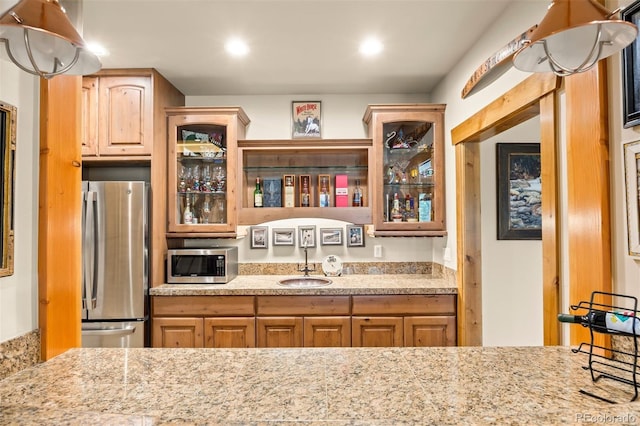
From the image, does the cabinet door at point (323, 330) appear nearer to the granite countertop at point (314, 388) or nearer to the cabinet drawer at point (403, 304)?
the cabinet drawer at point (403, 304)

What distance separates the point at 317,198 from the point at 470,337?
5.63ft

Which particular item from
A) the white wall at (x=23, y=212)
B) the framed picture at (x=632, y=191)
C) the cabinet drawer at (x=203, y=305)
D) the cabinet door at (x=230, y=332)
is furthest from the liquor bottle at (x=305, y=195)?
the framed picture at (x=632, y=191)

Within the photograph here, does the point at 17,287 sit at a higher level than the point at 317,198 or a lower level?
lower

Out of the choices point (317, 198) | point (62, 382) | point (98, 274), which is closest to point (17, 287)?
point (62, 382)

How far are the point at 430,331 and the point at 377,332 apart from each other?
1.36 feet

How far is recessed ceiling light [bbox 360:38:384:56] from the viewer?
8.36 ft

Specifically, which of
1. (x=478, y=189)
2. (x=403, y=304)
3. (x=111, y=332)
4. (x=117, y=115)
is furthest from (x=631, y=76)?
(x=111, y=332)

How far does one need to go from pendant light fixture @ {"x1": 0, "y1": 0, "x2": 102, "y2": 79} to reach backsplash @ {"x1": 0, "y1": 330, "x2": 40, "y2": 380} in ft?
2.62

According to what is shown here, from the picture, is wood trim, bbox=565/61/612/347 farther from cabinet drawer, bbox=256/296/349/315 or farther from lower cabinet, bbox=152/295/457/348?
cabinet drawer, bbox=256/296/349/315

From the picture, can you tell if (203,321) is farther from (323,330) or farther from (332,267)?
(332,267)

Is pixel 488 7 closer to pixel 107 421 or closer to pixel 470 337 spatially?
pixel 470 337

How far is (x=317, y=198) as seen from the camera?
3.51 m

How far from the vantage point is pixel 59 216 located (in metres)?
1.30

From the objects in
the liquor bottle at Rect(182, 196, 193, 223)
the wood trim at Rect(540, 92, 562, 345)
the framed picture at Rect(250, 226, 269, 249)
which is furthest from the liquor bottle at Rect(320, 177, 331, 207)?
the wood trim at Rect(540, 92, 562, 345)
